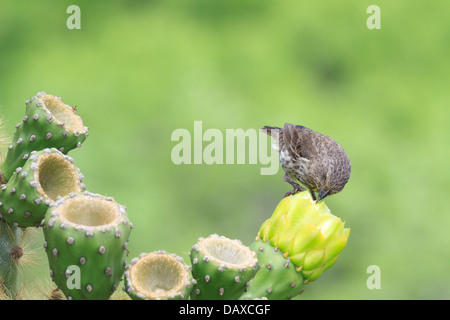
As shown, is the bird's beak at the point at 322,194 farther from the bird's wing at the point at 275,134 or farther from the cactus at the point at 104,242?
the cactus at the point at 104,242

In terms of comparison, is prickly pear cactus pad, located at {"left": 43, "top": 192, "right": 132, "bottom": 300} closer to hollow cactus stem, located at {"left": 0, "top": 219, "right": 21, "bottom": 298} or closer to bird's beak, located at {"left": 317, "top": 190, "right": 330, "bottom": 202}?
hollow cactus stem, located at {"left": 0, "top": 219, "right": 21, "bottom": 298}

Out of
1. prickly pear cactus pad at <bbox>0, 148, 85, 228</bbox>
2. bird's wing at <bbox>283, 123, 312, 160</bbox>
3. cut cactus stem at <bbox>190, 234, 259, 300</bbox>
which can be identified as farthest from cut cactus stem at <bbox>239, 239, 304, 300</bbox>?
bird's wing at <bbox>283, 123, 312, 160</bbox>

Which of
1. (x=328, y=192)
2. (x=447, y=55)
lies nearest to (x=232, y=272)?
(x=328, y=192)

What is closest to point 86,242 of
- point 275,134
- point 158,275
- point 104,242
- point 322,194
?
point 104,242

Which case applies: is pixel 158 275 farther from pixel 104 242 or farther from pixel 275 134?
pixel 275 134

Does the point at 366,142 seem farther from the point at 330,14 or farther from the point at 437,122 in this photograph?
the point at 330,14

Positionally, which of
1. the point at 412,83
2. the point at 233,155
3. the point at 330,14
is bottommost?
the point at 233,155

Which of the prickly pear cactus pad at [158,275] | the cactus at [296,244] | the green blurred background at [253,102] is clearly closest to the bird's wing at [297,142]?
the green blurred background at [253,102]
